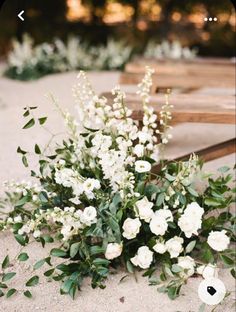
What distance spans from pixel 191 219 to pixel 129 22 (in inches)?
273

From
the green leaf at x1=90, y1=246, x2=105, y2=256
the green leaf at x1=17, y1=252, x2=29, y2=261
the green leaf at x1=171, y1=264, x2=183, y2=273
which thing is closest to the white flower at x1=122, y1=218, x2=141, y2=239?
the green leaf at x1=90, y1=246, x2=105, y2=256

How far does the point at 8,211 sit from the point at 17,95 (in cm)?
272

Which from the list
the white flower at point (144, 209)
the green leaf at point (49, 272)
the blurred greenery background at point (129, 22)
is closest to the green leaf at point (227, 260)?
the white flower at point (144, 209)

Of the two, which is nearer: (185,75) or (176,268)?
(176,268)

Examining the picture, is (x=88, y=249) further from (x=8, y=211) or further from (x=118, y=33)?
(x=118, y=33)

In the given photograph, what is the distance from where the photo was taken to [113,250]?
6.82ft

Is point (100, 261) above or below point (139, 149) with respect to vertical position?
below

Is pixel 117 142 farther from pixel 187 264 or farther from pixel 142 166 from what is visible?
pixel 187 264

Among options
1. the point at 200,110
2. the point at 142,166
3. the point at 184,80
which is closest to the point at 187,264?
the point at 142,166

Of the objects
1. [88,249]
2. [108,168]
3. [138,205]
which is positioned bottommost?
[88,249]

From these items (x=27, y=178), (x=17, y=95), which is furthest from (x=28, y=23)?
(x=27, y=178)

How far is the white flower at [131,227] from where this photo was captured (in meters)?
2.06

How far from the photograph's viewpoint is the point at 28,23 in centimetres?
795

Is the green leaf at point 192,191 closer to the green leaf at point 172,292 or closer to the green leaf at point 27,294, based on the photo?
the green leaf at point 172,292
